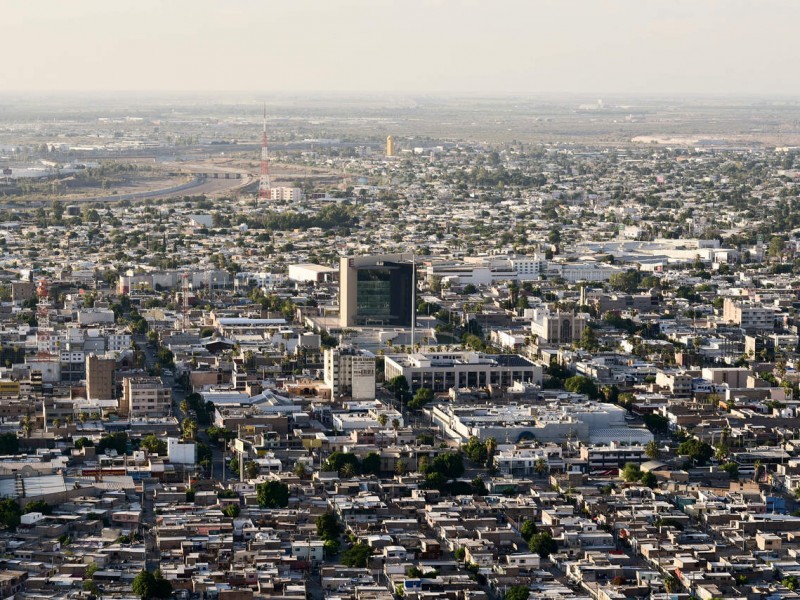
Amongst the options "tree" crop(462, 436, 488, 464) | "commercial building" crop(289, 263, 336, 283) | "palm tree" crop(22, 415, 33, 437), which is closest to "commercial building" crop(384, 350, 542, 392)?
"tree" crop(462, 436, 488, 464)

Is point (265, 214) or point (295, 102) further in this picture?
point (295, 102)

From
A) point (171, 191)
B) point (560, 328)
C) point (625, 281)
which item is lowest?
point (171, 191)

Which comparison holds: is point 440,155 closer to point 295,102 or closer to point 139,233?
point 139,233

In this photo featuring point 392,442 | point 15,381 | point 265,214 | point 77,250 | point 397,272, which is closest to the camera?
point 392,442

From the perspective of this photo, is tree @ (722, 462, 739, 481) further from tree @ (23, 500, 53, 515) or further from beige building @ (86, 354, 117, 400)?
beige building @ (86, 354, 117, 400)

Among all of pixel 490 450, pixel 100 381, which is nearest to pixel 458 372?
pixel 490 450

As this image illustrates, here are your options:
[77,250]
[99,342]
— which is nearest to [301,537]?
[99,342]

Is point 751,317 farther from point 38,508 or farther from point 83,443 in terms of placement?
point 38,508
